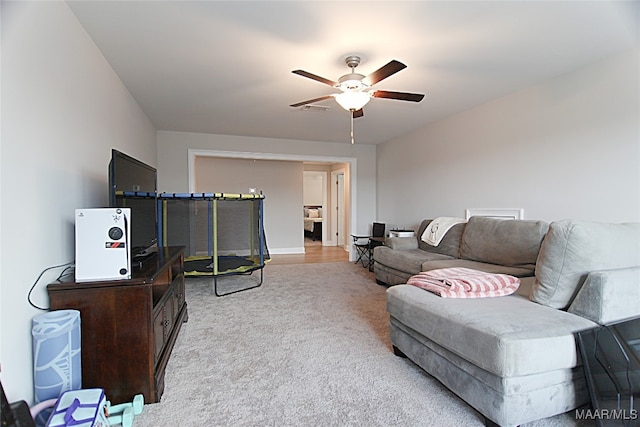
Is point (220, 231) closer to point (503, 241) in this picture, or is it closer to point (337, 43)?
point (337, 43)

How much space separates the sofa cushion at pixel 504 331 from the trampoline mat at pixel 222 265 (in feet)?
8.91

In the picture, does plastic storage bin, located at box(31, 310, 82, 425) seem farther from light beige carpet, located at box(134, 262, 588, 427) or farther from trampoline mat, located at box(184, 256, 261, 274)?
trampoline mat, located at box(184, 256, 261, 274)

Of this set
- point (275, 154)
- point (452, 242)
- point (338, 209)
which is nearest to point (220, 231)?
point (275, 154)

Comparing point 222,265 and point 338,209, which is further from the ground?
point 338,209

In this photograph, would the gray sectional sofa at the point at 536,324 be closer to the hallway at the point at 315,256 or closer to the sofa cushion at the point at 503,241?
the sofa cushion at the point at 503,241

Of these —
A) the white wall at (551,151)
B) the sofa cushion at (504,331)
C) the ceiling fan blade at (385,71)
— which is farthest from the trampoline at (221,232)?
the sofa cushion at (504,331)

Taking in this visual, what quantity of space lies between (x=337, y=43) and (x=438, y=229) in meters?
2.71

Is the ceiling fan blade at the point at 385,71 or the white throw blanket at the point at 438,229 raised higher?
the ceiling fan blade at the point at 385,71

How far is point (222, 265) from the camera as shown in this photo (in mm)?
4238

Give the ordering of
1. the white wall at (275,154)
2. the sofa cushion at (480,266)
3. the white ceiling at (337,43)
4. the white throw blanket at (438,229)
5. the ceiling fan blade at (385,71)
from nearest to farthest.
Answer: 1. the white ceiling at (337,43)
2. the ceiling fan blade at (385,71)
3. the sofa cushion at (480,266)
4. the white throw blanket at (438,229)
5. the white wall at (275,154)

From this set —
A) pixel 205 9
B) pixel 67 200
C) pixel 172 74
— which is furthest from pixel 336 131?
pixel 67 200

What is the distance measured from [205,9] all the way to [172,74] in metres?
1.17

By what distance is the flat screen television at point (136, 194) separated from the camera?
1833mm

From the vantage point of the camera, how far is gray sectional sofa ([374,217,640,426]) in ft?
4.68
